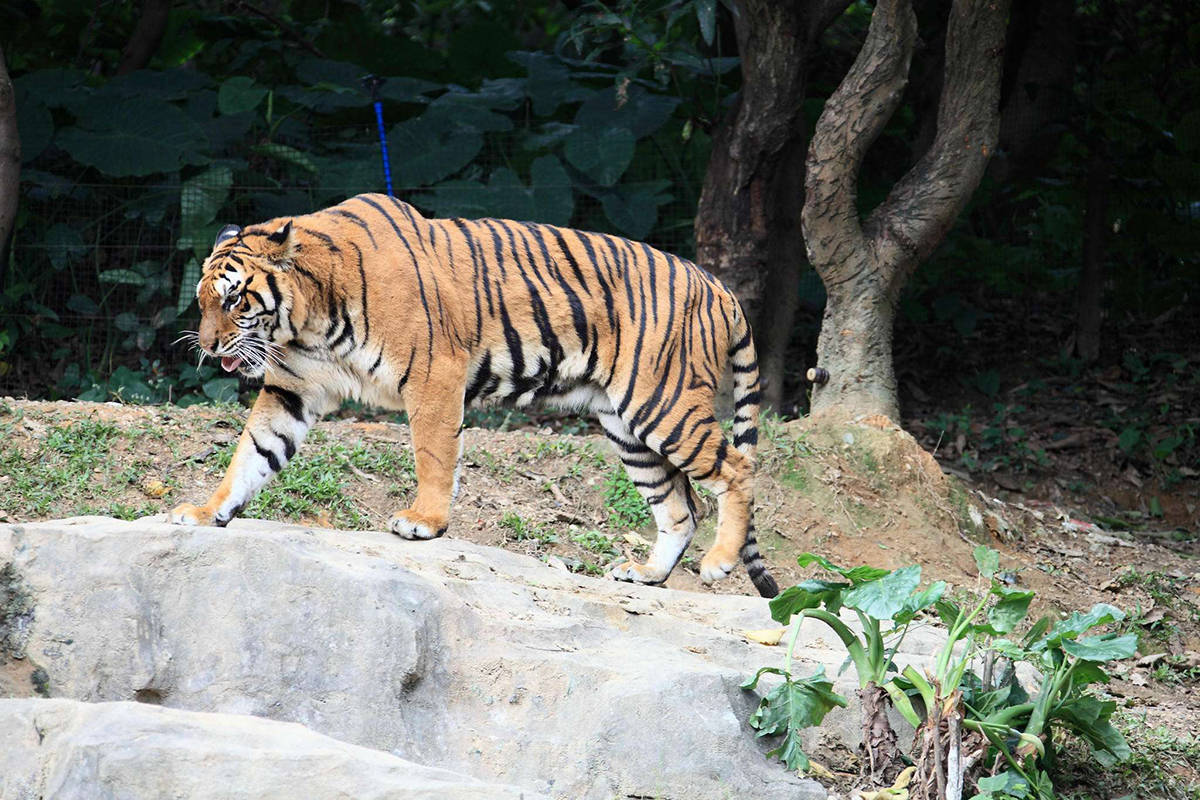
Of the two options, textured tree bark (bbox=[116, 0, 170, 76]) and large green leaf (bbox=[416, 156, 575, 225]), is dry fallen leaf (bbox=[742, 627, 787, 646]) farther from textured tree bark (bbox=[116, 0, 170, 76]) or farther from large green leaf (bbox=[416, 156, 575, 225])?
textured tree bark (bbox=[116, 0, 170, 76])

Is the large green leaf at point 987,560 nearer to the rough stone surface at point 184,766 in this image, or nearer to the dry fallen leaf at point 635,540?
the rough stone surface at point 184,766

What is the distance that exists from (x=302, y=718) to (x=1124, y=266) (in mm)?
8315

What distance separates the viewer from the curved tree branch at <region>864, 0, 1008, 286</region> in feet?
23.5

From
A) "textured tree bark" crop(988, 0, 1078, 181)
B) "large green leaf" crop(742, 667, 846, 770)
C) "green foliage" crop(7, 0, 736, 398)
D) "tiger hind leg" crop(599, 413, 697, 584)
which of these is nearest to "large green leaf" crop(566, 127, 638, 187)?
"green foliage" crop(7, 0, 736, 398)

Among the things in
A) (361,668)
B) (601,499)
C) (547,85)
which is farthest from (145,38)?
(361,668)

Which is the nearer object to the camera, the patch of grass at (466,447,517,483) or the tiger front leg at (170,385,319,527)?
the tiger front leg at (170,385,319,527)

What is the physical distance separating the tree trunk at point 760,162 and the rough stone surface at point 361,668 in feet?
14.9

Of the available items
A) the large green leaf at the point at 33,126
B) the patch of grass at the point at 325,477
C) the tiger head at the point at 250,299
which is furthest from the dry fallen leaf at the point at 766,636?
the large green leaf at the point at 33,126

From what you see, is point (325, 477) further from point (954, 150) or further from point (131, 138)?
point (954, 150)

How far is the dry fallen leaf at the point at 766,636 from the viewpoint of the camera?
4.43 m

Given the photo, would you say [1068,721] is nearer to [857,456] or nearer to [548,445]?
[857,456]

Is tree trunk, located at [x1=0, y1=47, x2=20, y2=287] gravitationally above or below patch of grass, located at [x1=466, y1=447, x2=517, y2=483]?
above

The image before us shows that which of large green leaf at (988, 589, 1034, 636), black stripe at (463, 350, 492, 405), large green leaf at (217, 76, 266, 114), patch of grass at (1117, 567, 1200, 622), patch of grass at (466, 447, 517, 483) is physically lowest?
patch of grass at (1117, 567, 1200, 622)

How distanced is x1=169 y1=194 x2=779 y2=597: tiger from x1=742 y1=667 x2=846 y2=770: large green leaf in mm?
1570
